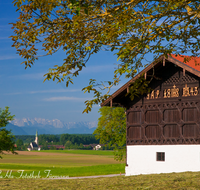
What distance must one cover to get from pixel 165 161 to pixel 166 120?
2.97 meters

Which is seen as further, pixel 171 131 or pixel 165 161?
pixel 165 161

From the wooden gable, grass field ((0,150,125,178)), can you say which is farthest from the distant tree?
the wooden gable

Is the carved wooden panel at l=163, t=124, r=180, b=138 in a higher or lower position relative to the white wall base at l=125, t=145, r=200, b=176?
higher

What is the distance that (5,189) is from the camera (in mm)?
13586

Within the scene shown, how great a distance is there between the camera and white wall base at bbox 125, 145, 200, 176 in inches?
866

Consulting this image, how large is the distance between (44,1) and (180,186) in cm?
895

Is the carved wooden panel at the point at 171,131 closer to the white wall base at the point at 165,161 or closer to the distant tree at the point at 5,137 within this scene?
the white wall base at the point at 165,161

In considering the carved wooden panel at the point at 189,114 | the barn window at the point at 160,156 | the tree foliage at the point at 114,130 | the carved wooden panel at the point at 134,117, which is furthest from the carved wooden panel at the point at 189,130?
the tree foliage at the point at 114,130

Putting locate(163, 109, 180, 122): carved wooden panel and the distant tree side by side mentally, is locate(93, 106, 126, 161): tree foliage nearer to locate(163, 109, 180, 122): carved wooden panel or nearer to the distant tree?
the distant tree

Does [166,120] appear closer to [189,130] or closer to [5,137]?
[189,130]

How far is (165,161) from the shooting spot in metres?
23.1

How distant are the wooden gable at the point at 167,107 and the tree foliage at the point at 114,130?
51.6 ft

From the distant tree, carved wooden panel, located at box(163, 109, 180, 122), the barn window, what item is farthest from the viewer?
the distant tree

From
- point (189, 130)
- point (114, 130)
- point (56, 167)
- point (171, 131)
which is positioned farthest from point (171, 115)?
point (56, 167)
